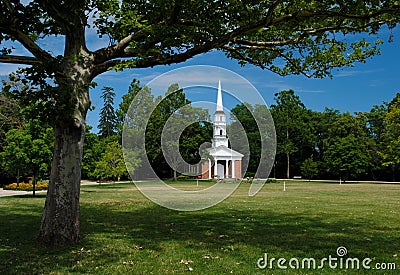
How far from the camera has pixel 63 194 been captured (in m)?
9.97

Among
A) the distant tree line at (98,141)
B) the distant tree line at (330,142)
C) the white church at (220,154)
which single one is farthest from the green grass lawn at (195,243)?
the distant tree line at (330,142)

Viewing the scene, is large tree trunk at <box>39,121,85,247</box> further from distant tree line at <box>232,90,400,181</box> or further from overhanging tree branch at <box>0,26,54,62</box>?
distant tree line at <box>232,90,400,181</box>

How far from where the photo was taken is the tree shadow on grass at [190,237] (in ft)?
28.9

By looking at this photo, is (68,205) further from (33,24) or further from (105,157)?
(105,157)

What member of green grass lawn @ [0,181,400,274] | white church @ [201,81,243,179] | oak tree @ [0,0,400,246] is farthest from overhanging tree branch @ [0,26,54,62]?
white church @ [201,81,243,179]

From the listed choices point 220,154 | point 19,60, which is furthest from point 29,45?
point 220,154

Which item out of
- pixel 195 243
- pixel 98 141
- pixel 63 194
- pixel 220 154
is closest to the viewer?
pixel 63 194

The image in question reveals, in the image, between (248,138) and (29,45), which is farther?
(248,138)

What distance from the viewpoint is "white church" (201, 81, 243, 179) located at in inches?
825

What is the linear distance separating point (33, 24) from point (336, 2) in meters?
7.55

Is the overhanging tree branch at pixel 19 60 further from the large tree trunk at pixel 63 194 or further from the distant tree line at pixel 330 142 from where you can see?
the distant tree line at pixel 330 142

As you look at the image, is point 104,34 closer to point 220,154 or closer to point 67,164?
point 67,164

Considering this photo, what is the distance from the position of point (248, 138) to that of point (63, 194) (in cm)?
2343

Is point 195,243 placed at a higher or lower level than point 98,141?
lower
